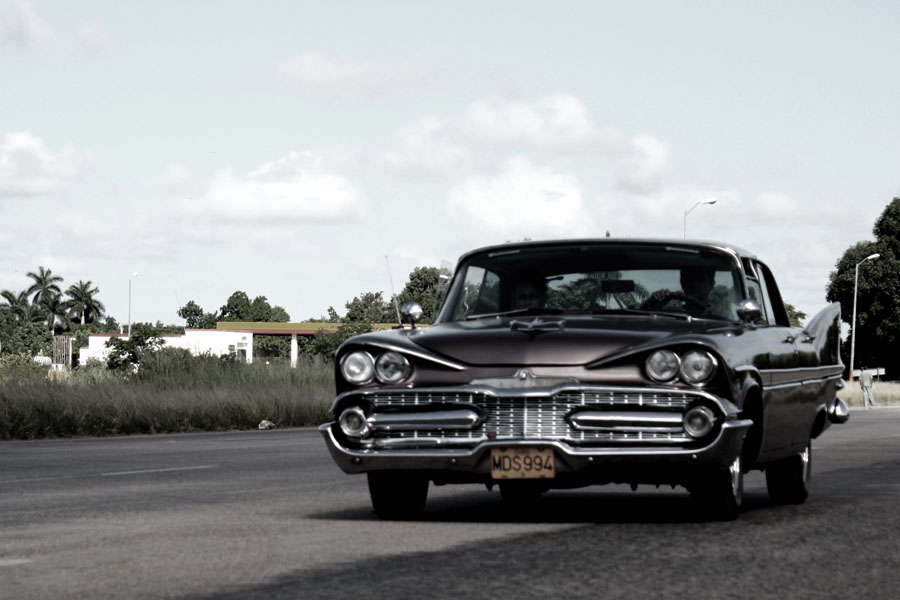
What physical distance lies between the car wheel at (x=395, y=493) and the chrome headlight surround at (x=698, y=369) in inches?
67.4

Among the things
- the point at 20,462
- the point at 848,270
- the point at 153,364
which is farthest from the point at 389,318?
the point at 20,462

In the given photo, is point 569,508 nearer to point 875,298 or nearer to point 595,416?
point 595,416

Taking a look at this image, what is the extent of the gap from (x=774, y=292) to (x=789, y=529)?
2.97 meters

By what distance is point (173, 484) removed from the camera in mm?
12938

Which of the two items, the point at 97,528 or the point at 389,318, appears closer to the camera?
the point at 97,528

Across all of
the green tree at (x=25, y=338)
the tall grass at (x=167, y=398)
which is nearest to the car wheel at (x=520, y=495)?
the tall grass at (x=167, y=398)

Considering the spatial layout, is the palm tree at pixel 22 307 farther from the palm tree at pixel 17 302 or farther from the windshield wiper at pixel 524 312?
the windshield wiper at pixel 524 312

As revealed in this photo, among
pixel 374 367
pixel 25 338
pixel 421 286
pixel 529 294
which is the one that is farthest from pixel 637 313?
pixel 421 286

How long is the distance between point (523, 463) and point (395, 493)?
114cm

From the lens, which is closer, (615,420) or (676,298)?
(615,420)

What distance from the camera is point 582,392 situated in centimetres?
848

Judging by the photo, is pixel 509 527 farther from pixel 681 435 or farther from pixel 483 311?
pixel 483 311

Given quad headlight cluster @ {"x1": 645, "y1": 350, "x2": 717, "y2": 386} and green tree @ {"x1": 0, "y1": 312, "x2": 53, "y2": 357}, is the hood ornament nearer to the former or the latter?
quad headlight cluster @ {"x1": 645, "y1": 350, "x2": 717, "y2": 386}

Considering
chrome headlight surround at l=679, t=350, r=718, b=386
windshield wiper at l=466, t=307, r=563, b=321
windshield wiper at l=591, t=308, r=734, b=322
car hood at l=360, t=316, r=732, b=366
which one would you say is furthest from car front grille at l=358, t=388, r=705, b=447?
windshield wiper at l=466, t=307, r=563, b=321
